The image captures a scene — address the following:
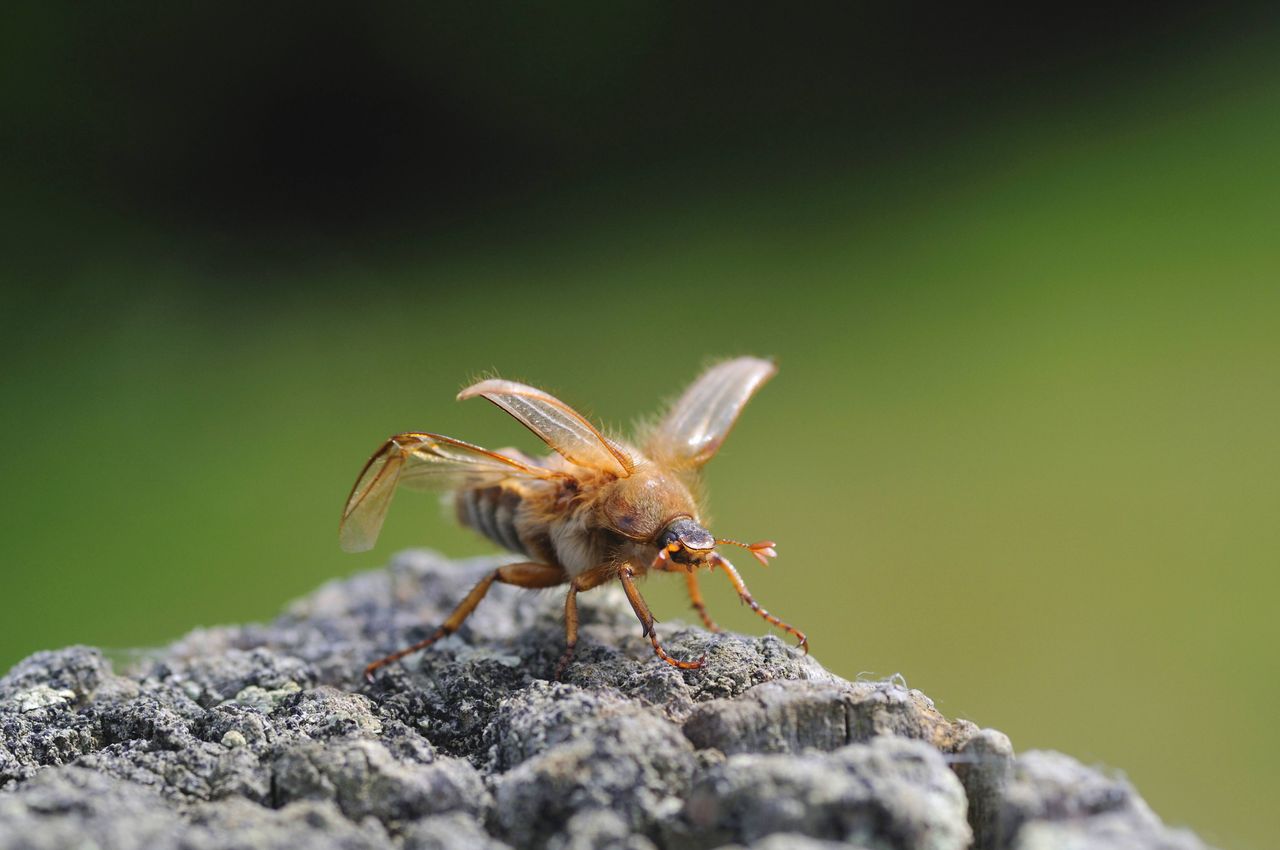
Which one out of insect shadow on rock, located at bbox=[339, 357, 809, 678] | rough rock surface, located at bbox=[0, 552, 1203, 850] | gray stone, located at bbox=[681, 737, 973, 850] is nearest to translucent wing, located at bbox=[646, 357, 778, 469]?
insect shadow on rock, located at bbox=[339, 357, 809, 678]

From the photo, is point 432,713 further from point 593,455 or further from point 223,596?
point 223,596

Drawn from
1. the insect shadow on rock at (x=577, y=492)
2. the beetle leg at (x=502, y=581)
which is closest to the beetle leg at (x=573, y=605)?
the insect shadow on rock at (x=577, y=492)

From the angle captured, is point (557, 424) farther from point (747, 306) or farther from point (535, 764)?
point (747, 306)

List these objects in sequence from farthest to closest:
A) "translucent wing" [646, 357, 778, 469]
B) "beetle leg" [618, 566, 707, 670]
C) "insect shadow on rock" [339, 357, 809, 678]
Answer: "translucent wing" [646, 357, 778, 469] → "insect shadow on rock" [339, 357, 809, 678] → "beetle leg" [618, 566, 707, 670]

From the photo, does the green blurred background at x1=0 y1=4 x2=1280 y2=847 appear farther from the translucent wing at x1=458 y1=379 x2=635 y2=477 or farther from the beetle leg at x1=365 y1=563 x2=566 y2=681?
the translucent wing at x1=458 y1=379 x2=635 y2=477

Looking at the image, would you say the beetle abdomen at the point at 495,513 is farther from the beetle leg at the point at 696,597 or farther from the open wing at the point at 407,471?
the beetle leg at the point at 696,597

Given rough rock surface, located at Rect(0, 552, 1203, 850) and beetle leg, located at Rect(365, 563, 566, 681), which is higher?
beetle leg, located at Rect(365, 563, 566, 681)

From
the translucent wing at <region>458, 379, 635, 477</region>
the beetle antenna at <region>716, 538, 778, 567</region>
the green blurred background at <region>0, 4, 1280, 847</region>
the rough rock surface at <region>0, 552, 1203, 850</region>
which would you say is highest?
the green blurred background at <region>0, 4, 1280, 847</region>

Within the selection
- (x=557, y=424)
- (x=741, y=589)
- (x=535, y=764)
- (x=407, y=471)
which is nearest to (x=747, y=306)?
(x=407, y=471)
